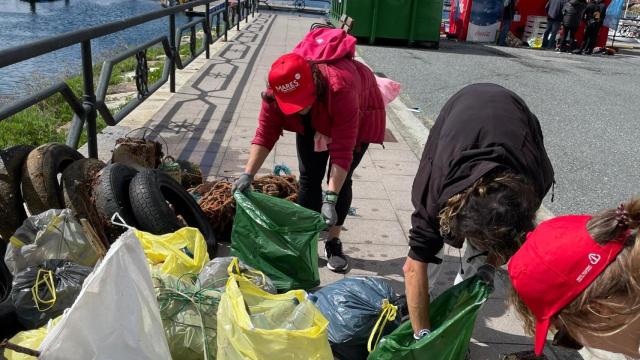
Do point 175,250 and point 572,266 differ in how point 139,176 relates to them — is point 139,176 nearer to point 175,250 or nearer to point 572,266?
point 175,250

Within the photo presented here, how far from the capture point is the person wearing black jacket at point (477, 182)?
67.7 inches

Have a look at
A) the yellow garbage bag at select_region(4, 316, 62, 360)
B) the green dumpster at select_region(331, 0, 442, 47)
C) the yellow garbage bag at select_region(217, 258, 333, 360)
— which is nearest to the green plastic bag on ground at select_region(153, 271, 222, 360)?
the yellow garbage bag at select_region(217, 258, 333, 360)

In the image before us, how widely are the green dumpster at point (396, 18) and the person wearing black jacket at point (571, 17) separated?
4.20 m

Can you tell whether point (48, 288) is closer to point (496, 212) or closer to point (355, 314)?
point (355, 314)

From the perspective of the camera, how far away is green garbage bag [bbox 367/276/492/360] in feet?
6.86

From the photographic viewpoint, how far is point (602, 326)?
137cm

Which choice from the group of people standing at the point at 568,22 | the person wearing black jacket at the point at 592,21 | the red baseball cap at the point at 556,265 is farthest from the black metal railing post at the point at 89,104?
the person wearing black jacket at the point at 592,21

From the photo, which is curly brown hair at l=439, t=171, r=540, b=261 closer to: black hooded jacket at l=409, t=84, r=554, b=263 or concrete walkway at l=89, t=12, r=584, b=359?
black hooded jacket at l=409, t=84, r=554, b=263

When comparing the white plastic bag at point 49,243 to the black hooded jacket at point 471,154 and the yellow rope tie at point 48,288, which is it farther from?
the black hooded jacket at point 471,154

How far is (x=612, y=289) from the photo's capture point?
52.2 inches

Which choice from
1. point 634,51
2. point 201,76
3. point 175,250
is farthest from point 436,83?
point 634,51

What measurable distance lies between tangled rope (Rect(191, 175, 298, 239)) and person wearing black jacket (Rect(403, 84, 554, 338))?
182 cm

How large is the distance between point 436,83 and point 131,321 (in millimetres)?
8610

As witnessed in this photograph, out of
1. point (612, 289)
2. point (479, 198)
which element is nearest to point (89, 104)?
point (479, 198)
